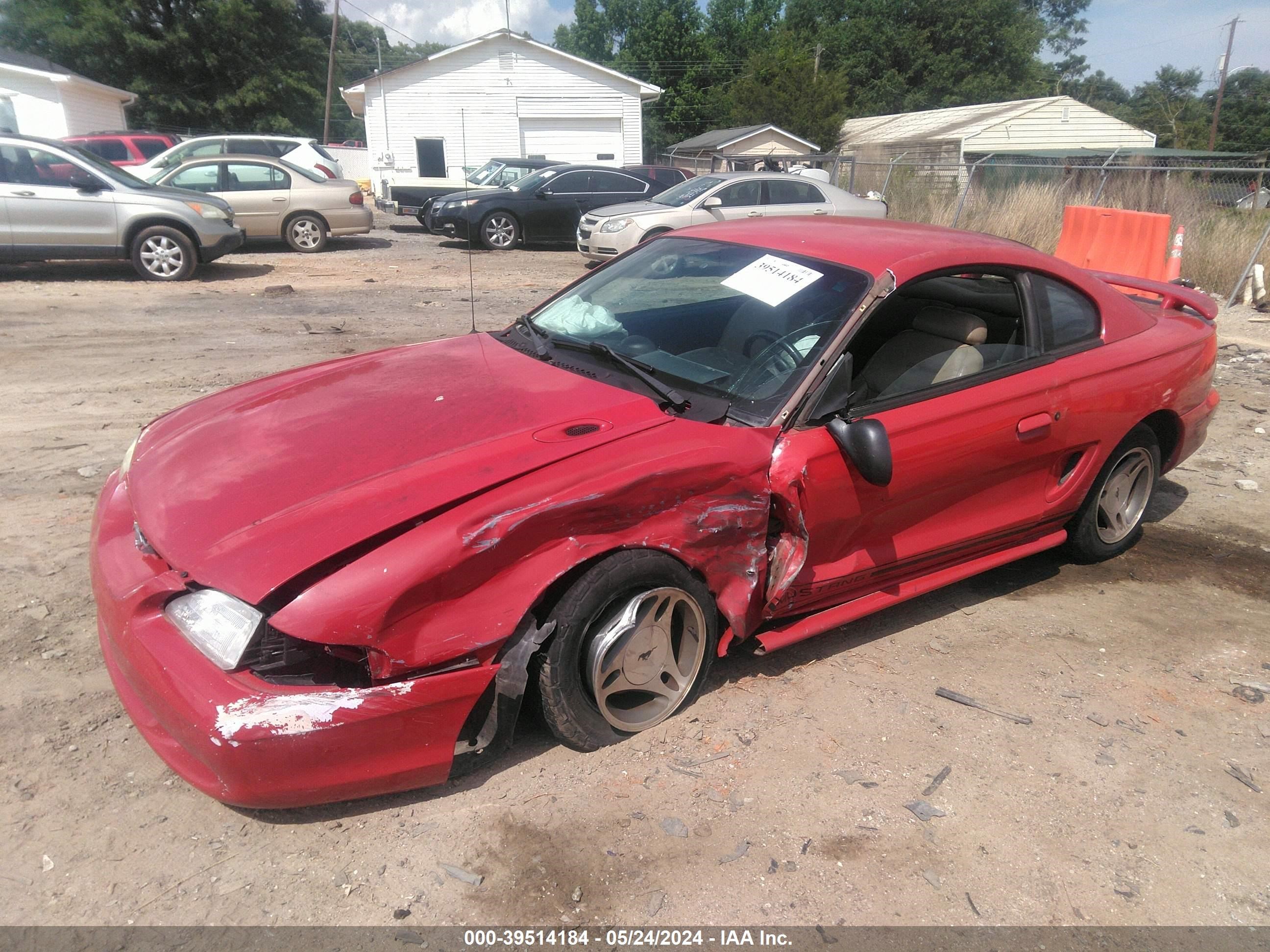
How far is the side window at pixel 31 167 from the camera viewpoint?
34.6 ft

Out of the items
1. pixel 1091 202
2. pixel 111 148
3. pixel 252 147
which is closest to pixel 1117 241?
pixel 1091 202

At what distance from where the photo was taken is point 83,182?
10.8 meters

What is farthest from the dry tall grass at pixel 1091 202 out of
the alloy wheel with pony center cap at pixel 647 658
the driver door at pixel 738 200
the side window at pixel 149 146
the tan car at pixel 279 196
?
the side window at pixel 149 146

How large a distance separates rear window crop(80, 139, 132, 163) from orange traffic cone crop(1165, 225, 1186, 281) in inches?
768

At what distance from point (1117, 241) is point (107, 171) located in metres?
12.0

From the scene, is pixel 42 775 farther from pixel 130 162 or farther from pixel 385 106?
pixel 385 106

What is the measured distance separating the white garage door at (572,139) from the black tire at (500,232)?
13931mm

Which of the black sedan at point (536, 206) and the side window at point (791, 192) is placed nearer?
the side window at point (791, 192)

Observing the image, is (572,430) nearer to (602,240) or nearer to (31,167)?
(31,167)

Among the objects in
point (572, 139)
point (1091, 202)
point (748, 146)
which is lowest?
point (1091, 202)

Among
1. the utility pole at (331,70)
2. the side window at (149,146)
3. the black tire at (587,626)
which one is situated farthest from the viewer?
the utility pole at (331,70)

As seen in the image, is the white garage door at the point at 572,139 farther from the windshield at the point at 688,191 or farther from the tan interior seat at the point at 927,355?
the tan interior seat at the point at 927,355

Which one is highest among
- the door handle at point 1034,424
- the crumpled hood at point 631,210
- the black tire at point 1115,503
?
the crumpled hood at point 631,210

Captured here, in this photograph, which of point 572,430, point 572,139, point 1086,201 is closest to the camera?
point 572,430
